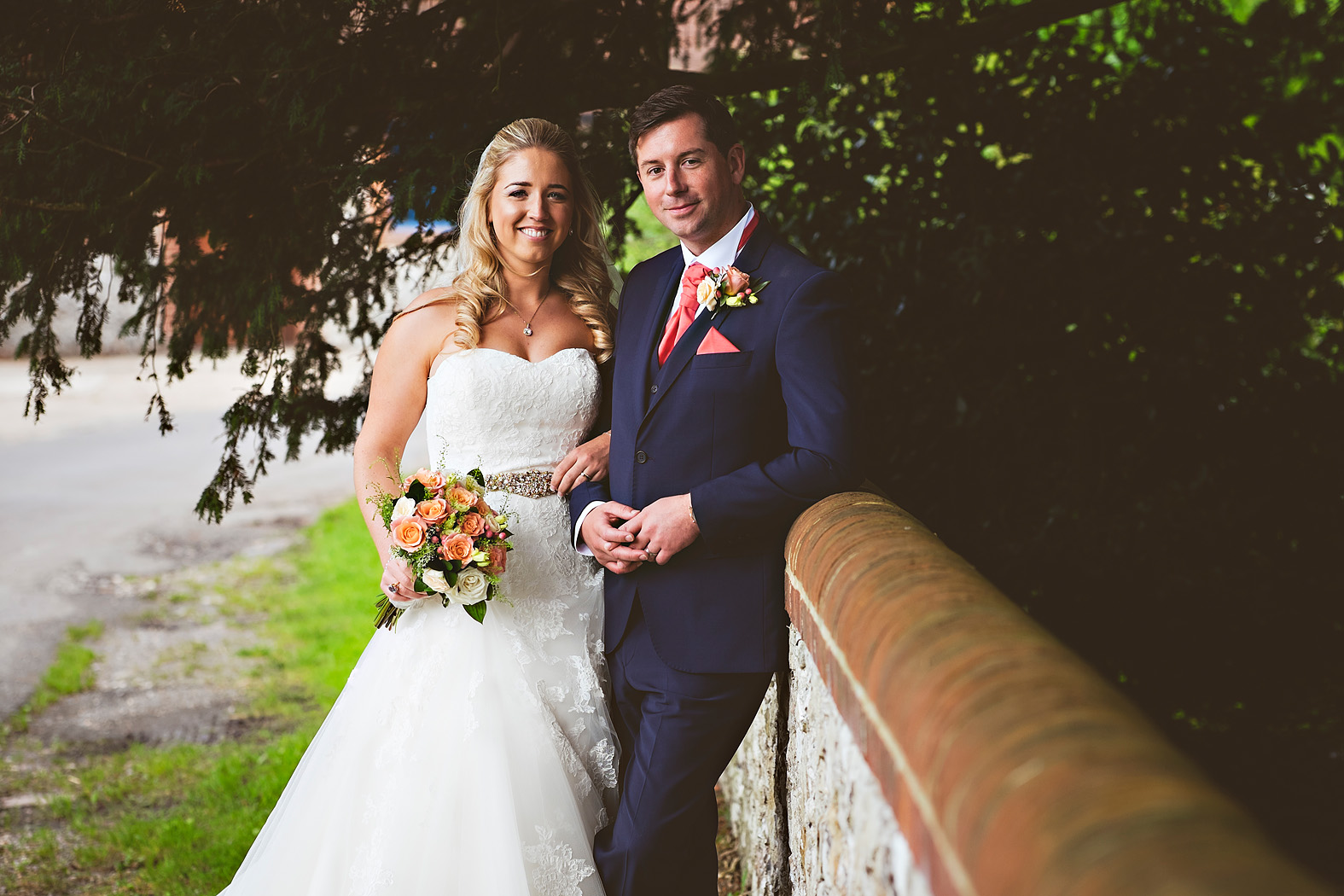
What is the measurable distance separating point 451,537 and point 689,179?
46.7 inches

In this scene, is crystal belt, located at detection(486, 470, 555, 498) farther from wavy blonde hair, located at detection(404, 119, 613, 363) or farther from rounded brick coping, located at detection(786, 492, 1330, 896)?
rounded brick coping, located at detection(786, 492, 1330, 896)

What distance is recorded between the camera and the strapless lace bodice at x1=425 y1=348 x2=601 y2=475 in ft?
10.6

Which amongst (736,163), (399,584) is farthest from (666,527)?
(736,163)

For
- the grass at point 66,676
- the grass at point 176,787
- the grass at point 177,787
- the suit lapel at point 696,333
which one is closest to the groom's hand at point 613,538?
the suit lapel at point 696,333

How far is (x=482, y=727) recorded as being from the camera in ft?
9.71

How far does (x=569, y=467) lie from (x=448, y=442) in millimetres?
417

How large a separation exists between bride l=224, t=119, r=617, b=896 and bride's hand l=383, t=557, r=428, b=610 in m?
0.02

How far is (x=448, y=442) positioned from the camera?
3305 millimetres

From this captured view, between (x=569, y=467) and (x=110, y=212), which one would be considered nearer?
(x=569, y=467)

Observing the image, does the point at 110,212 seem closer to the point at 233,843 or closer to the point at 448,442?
the point at 448,442

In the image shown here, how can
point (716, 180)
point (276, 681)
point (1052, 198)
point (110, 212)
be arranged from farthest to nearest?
point (276, 681)
point (1052, 198)
point (110, 212)
point (716, 180)

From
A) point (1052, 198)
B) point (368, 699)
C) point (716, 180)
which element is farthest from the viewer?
point (1052, 198)

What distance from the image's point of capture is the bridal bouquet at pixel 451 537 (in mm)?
2771

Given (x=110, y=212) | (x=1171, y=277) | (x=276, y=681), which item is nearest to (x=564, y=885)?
(x=110, y=212)
